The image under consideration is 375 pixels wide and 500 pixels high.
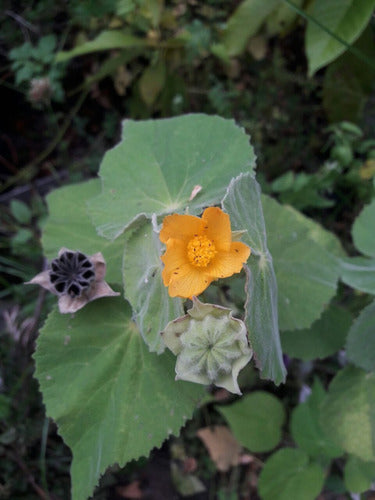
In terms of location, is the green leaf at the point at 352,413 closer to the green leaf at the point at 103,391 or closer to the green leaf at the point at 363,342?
the green leaf at the point at 363,342

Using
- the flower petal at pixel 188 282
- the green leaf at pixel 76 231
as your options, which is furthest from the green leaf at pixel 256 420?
the flower petal at pixel 188 282

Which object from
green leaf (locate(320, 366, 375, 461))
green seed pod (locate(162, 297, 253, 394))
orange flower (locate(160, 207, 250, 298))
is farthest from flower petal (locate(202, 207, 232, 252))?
green leaf (locate(320, 366, 375, 461))

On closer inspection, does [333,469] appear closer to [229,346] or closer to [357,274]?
[357,274]

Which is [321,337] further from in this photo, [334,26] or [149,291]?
[334,26]

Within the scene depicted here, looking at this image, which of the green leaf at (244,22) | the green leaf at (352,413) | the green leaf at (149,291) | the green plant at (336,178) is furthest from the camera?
the green leaf at (244,22)

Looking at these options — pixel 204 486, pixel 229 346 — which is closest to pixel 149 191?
pixel 229 346

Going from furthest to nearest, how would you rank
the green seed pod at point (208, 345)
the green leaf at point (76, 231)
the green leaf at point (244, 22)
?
the green leaf at point (244, 22) → the green leaf at point (76, 231) → the green seed pod at point (208, 345)

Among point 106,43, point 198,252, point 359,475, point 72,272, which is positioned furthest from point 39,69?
point 359,475

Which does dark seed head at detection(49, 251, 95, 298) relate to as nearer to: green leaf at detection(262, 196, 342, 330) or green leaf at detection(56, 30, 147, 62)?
green leaf at detection(262, 196, 342, 330)
